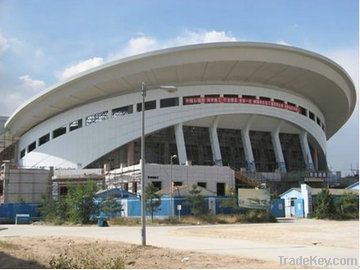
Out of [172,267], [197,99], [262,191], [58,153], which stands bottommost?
[172,267]

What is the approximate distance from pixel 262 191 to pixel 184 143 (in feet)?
97.9

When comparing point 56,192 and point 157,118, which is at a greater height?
point 157,118

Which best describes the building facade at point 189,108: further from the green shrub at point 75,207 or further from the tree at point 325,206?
the green shrub at point 75,207

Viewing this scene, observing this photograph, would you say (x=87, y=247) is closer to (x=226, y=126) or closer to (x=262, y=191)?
(x=262, y=191)

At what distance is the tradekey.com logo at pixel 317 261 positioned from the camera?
15594mm

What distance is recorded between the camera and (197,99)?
76.7 meters

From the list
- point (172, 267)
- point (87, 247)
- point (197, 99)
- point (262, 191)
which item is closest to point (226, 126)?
point (197, 99)

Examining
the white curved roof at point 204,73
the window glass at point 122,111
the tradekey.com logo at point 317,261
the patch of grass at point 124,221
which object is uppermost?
the white curved roof at point 204,73

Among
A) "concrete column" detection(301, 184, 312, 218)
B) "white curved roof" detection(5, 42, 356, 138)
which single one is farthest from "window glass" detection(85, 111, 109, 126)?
"concrete column" detection(301, 184, 312, 218)

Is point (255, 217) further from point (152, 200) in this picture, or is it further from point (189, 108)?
point (189, 108)

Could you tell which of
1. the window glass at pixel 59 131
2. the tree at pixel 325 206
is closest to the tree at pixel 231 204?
the tree at pixel 325 206

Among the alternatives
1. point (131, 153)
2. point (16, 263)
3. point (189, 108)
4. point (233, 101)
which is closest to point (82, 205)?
point (16, 263)

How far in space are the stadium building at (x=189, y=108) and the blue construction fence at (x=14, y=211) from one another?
57.7 ft

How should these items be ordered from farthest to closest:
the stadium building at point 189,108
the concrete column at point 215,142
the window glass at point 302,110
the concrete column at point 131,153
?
the window glass at point 302,110
the concrete column at point 131,153
the concrete column at point 215,142
the stadium building at point 189,108
